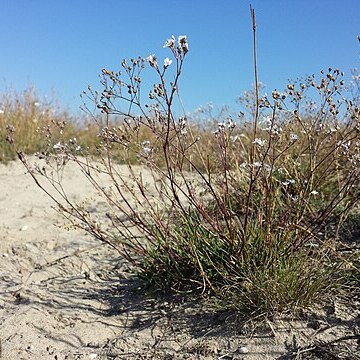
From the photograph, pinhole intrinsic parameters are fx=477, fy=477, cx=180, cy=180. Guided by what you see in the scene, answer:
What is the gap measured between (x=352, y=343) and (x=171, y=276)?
1.10m

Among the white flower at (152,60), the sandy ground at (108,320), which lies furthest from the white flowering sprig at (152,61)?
the sandy ground at (108,320)

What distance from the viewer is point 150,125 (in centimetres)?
241

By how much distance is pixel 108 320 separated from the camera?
2.72m

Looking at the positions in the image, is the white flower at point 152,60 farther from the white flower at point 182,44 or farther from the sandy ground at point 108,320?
the sandy ground at point 108,320

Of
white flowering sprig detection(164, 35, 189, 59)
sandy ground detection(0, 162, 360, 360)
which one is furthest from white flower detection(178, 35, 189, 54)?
sandy ground detection(0, 162, 360, 360)

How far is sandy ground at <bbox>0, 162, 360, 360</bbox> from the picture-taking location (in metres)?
2.31

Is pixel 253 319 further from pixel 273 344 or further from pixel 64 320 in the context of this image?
pixel 64 320

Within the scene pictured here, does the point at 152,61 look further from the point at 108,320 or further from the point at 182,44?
the point at 108,320

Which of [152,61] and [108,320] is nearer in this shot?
[152,61]

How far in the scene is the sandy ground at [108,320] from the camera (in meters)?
2.31

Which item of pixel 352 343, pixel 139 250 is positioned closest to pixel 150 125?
pixel 139 250

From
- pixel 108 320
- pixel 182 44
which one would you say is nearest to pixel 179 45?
pixel 182 44

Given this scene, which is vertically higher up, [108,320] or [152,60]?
[152,60]

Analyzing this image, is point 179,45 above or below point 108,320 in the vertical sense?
above
